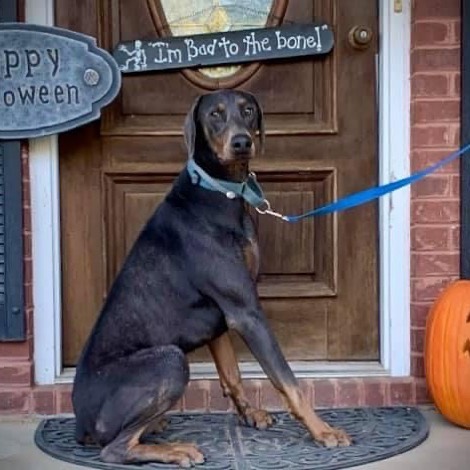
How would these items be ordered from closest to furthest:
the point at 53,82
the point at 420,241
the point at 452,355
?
1. the point at 452,355
2. the point at 53,82
3. the point at 420,241

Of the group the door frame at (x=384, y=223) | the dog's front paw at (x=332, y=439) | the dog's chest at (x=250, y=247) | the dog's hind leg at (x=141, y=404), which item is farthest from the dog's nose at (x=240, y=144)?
the dog's front paw at (x=332, y=439)

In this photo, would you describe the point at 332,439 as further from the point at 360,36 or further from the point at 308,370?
the point at 360,36

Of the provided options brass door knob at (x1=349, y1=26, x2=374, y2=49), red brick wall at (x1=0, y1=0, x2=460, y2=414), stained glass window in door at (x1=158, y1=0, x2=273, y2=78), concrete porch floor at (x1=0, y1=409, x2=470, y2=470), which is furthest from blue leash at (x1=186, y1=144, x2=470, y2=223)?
concrete porch floor at (x1=0, y1=409, x2=470, y2=470)

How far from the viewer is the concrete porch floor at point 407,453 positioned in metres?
4.11

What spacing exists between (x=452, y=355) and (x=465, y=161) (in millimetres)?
856

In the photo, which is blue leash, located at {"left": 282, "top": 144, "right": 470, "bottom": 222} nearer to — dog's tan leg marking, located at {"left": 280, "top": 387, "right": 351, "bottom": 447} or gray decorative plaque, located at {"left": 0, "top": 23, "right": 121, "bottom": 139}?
dog's tan leg marking, located at {"left": 280, "top": 387, "right": 351, "bottom": 447}

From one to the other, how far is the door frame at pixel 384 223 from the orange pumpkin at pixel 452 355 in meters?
0.32

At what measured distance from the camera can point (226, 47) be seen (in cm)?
484

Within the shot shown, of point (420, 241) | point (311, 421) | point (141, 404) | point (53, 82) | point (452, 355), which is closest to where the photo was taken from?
point (141, 404)

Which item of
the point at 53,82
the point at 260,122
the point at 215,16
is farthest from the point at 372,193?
the point at 53,82

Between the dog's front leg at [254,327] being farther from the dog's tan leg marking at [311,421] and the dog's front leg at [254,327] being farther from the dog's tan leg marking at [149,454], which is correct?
the dog's tan leg marking at [149,454]

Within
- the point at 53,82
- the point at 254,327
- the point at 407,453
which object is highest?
the point at 53,82

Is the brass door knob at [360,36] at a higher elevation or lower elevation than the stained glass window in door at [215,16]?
lower

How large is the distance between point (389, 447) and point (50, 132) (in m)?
1.90
